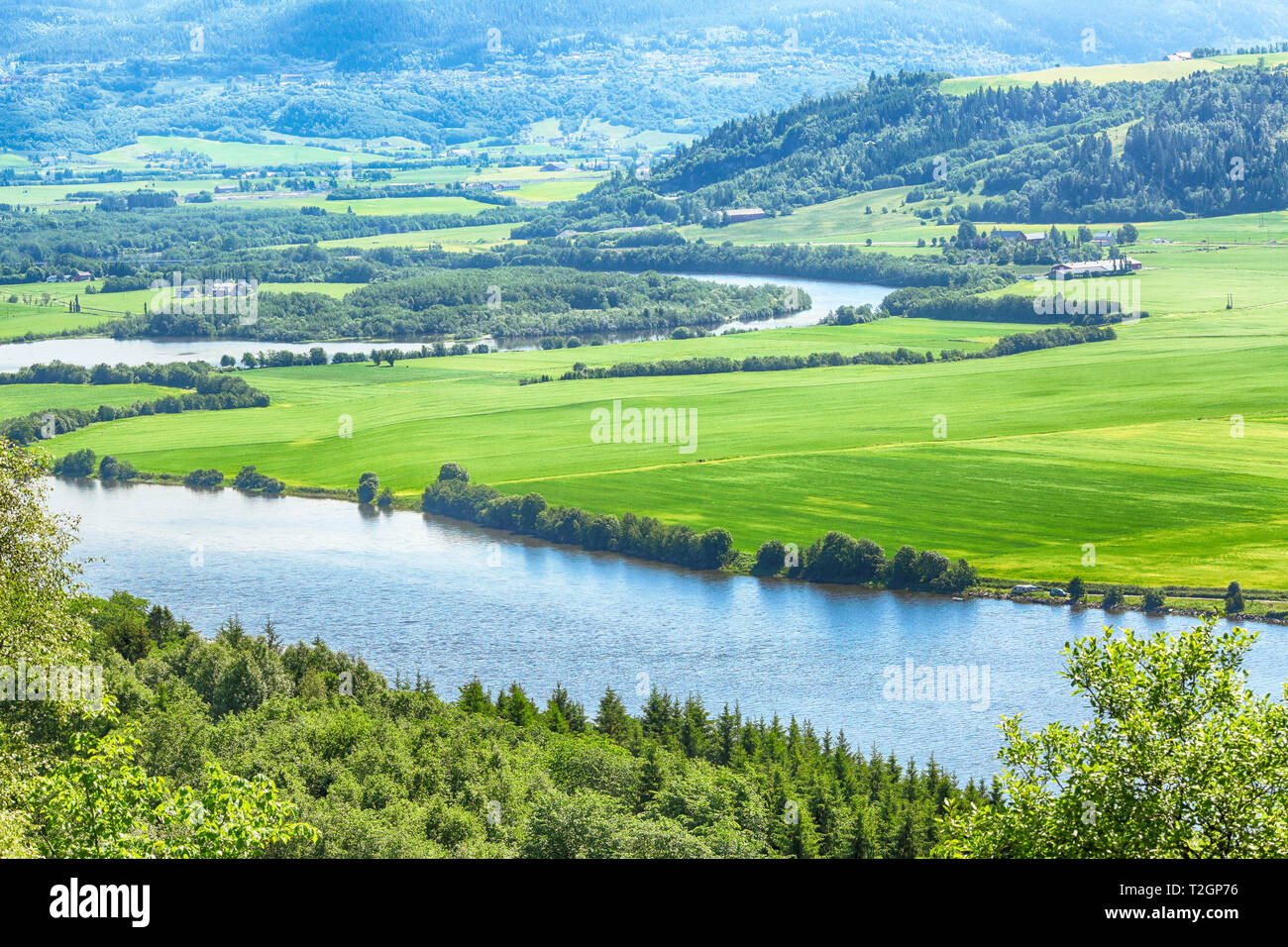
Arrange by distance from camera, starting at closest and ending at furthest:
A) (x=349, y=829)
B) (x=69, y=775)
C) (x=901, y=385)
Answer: (x=69, y=775), (x=349, y=829), (x=901, y=385)

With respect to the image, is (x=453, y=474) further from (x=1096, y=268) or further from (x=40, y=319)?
(x=1096, y=268)

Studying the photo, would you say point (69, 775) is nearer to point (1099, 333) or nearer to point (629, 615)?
point (629, 615)

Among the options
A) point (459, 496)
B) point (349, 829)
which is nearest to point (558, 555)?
point (459, 496)

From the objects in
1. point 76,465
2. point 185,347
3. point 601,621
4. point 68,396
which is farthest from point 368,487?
point 185,347

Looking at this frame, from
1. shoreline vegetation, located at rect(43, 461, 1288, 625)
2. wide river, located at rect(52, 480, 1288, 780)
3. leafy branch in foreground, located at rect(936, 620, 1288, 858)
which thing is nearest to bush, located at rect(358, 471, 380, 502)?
shoreline vegetation, located at rect(43, 461, 1288, 625)

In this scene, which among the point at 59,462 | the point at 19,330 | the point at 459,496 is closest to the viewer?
the point at 459,496
